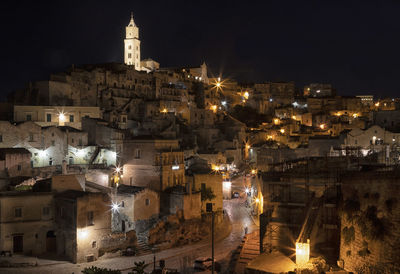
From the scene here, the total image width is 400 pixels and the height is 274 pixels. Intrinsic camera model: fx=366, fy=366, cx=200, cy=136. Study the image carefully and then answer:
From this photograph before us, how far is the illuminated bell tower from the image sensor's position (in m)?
74.5

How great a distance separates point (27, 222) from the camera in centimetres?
2423

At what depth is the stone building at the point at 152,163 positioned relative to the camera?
3180cm

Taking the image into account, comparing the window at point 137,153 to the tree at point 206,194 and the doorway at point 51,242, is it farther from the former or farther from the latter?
the doorway at point 51,242

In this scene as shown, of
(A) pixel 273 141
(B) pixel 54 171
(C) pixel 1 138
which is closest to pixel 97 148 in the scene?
(B) pixel 54 171

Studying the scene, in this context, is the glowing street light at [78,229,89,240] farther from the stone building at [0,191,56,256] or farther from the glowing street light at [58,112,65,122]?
the glowing street light at [58,112,65,122]

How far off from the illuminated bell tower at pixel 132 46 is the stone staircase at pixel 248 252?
185ft

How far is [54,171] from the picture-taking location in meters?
32.7

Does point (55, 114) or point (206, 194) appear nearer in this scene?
point (206, 194)

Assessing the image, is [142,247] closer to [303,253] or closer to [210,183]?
[210,183]

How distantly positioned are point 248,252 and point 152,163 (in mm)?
12781

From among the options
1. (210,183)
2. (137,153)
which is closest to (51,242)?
(137,153)

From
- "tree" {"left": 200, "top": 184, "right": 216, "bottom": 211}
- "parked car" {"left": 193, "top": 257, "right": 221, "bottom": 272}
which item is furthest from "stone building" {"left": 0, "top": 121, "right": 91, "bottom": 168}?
"parked car" {"left": 193, "top": 257, "right": 221, "bottom": 272}

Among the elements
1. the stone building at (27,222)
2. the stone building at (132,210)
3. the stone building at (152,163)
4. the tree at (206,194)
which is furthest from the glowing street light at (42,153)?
the tree at (206,194)

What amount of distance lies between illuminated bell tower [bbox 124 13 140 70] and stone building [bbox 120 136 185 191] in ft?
146
